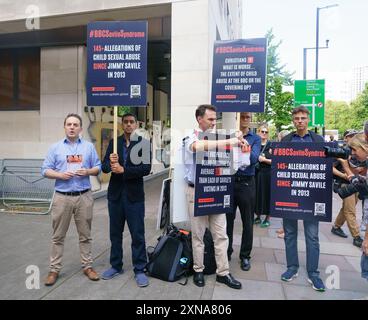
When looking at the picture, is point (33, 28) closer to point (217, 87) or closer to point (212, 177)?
point (217, 87)

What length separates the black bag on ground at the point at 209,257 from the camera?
414cm

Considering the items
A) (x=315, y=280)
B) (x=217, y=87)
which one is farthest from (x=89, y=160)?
(x=315, y=280)

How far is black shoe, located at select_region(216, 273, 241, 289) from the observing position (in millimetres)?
3791

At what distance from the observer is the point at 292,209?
3.97 metres

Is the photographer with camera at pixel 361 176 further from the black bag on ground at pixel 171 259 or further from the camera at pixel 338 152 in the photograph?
the black bag on ground at pixel 171 259

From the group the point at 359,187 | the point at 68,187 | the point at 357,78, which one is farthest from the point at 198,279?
the point at 357,78

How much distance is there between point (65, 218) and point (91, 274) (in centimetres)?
77

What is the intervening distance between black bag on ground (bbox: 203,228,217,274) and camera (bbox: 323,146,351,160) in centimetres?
177

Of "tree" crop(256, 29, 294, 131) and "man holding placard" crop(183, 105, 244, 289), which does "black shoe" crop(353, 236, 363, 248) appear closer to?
"man holding placard" crop(183, 105, 244, 289)

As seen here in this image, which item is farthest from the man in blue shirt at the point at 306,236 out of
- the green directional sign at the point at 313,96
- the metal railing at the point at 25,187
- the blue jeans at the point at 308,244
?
the green directional sign at the point at 313,96

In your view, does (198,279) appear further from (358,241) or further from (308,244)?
(358,241)

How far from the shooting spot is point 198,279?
3861 millimetres

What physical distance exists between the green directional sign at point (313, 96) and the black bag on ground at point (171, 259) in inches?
413

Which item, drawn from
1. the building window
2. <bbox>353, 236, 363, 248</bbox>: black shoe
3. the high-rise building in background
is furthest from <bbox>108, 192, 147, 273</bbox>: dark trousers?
the high-rise building in background
